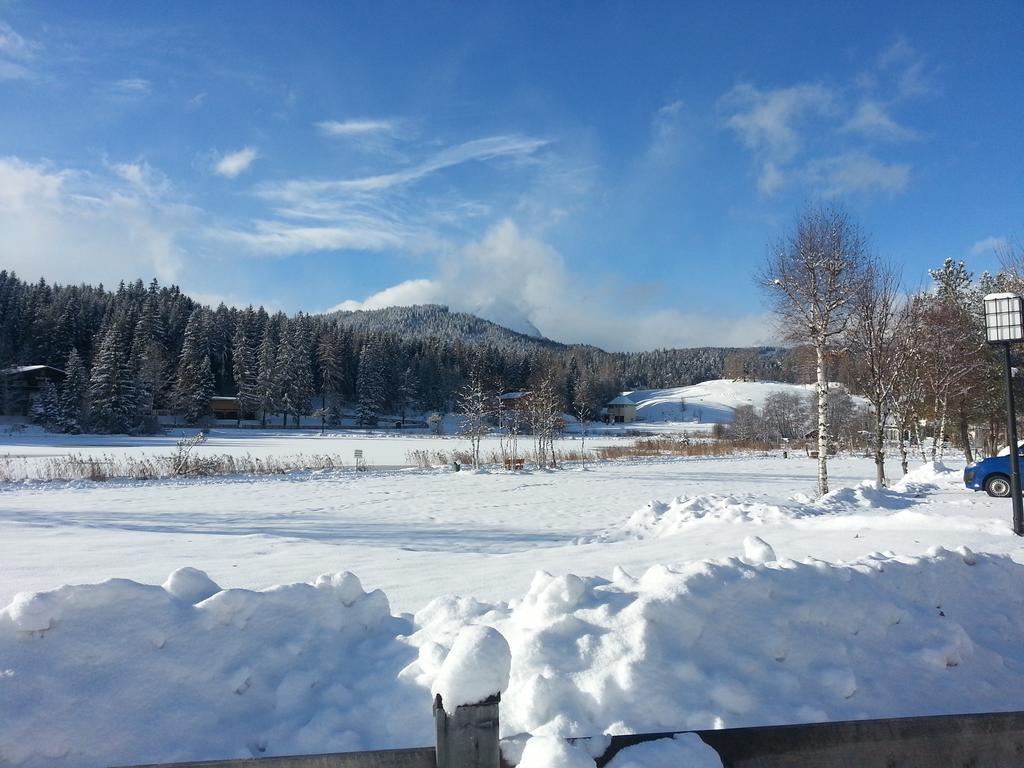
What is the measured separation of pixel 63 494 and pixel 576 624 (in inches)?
717

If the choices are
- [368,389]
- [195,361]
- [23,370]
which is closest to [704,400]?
[368,389]

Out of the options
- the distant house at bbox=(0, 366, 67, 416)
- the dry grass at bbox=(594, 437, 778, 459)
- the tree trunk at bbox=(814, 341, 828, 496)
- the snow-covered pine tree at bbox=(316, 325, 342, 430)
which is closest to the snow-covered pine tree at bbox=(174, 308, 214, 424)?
the distant house at bbox=(0, 366, 67, 416)

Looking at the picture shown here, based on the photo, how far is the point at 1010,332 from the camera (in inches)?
339

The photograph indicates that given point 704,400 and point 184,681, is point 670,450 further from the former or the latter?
point 704,400

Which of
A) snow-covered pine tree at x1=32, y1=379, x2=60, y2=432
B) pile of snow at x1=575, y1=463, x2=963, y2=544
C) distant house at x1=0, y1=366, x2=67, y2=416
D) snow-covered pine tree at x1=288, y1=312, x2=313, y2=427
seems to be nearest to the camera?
pile of snow at x1=575, y1=463, x2=963, y2=544

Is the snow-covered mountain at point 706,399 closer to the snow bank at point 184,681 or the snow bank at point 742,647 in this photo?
the snow bank at point 742,647

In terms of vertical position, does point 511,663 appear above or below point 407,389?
below

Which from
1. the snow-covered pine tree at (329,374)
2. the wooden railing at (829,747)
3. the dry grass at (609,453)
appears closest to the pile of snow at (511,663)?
the wooden railing at (829,747)

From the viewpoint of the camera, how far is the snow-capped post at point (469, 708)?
6.47ft

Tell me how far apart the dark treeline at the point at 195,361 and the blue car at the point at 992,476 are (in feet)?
113

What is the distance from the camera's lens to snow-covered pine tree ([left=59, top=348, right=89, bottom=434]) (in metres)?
49.8

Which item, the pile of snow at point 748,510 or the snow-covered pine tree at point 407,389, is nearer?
the pile of snow at point 748,510

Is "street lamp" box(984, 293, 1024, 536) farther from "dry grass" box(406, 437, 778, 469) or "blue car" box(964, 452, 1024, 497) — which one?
"dry grass" box(406, 437, 778, 469)

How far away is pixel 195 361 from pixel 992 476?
66.6 metres
